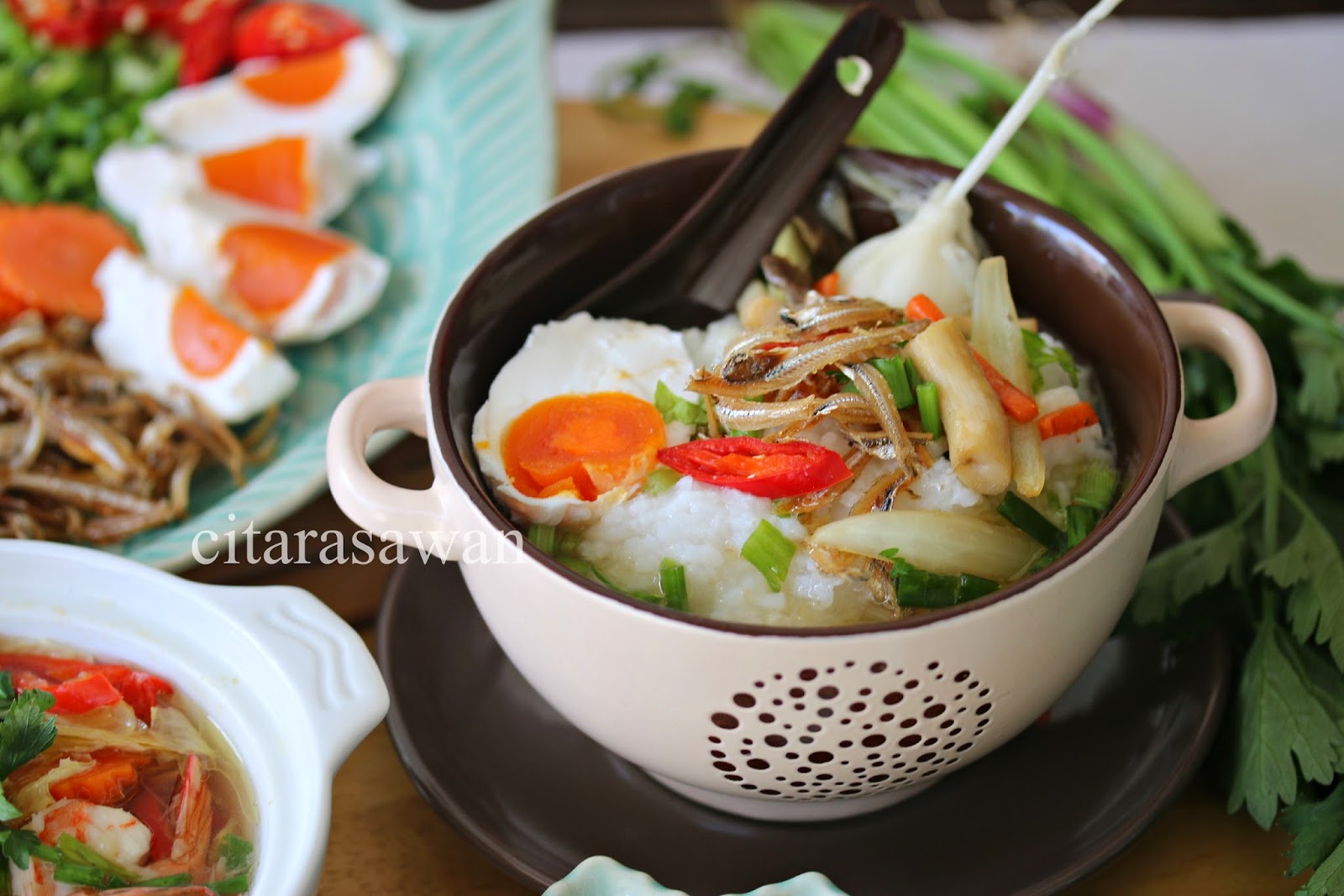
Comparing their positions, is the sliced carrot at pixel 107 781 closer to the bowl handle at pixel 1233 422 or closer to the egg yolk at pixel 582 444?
the egg yolk at pixel 582 444

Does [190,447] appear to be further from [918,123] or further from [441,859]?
[918,123]

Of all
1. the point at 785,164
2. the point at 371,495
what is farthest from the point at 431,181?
the point at 371,495

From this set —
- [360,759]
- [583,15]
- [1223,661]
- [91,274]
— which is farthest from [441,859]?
[583,15]

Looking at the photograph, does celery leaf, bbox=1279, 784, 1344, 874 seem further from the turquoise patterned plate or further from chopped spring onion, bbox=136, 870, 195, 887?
the turquoise patterned plate

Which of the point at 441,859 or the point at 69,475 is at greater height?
the point at 441,859

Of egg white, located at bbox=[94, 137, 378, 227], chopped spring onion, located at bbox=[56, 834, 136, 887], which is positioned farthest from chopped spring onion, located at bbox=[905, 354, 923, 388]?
egg white, located at bbox=[94, 137, 378, 227]

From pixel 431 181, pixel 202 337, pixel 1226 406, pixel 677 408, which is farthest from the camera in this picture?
pixel 431 181

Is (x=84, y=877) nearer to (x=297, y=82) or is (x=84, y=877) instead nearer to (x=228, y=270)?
(x=228, y=270)
